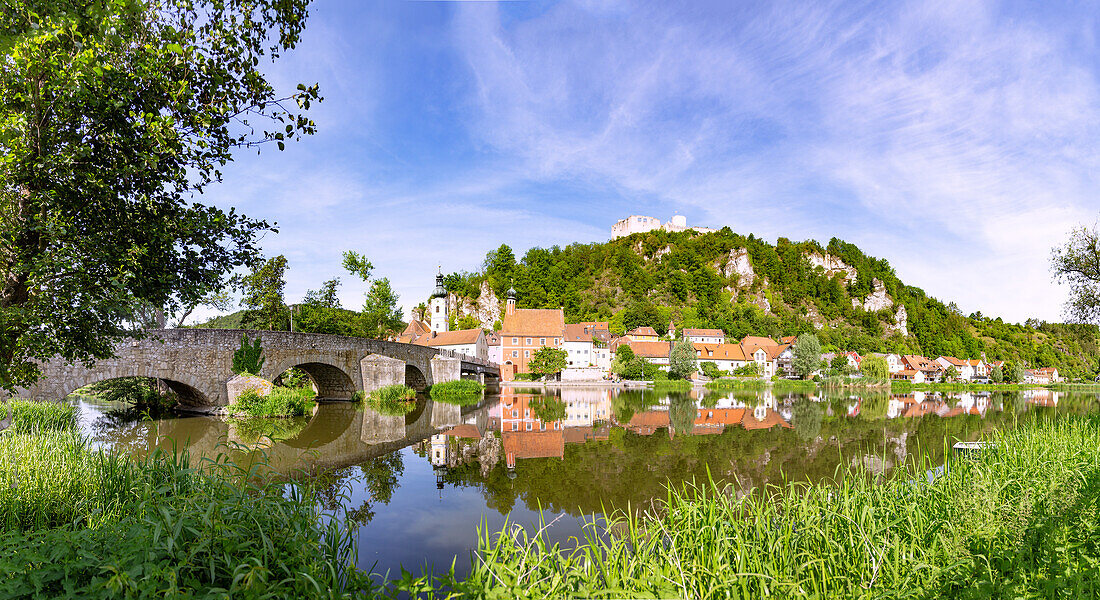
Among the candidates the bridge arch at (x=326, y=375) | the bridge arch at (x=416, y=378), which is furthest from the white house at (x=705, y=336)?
the bridge arch at (x=326, y=375)

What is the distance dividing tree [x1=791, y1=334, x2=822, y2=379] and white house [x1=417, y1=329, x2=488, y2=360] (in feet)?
137

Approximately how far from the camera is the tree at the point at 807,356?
6988 cm

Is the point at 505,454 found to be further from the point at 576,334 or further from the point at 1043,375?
the point at 1043,375

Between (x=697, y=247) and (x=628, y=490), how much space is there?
13051 centimetres

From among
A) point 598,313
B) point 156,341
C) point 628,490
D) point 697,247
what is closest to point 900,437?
point 628,490

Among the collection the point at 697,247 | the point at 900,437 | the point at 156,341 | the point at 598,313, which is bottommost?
the point at 900,437

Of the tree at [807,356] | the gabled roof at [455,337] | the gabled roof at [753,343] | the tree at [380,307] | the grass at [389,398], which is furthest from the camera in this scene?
the gabled roof at [753,343]

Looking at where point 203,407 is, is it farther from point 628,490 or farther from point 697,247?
point 697,247

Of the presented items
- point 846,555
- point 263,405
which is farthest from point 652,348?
point 846,555

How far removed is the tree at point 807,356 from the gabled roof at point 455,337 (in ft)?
140

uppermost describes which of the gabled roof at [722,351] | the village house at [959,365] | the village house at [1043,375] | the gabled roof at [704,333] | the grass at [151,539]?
the gabled roof at [704,333]

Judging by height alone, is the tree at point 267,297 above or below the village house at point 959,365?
above

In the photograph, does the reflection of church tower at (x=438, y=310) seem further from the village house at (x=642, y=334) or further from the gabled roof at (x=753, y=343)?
the gabled roof at (x=753, y=343)

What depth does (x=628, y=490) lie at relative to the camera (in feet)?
30.7
